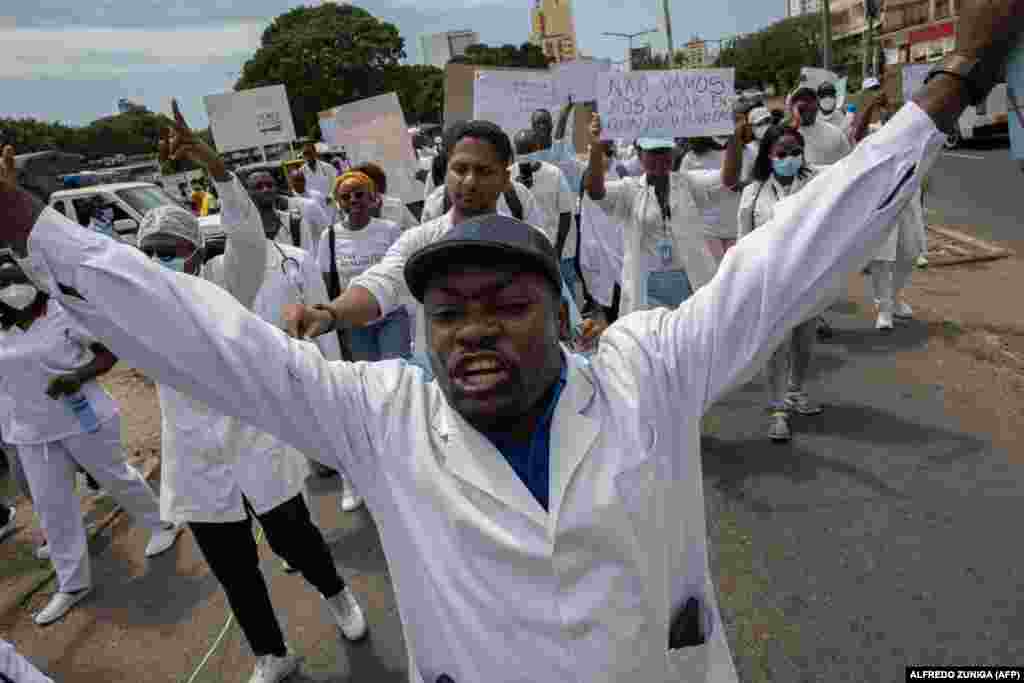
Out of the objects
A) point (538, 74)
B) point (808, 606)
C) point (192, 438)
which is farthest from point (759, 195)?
point (192, 438)

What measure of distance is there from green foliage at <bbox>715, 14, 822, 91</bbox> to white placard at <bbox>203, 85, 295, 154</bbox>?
41.9 metres

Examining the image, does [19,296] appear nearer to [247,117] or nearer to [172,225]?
[172,225]

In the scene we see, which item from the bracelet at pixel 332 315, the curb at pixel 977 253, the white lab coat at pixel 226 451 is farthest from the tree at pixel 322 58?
the bracelet at pixel 332 315

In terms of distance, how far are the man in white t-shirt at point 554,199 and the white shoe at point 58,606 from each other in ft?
12.3

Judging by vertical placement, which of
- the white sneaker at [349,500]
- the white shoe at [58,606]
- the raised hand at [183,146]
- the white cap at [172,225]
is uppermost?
the raised hand at [183,146]

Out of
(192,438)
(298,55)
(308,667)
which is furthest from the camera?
(298,55)

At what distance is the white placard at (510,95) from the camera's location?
631 cm

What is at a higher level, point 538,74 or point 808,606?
point 538,74

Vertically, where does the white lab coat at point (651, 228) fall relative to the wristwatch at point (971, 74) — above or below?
below

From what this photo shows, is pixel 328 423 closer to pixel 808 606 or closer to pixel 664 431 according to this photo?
pixel 664 431

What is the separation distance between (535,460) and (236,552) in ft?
7.24

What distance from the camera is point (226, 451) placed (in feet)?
10.2

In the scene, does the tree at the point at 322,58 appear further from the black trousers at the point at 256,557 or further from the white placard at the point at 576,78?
the black trousers at the point at 256,557

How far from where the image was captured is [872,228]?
1.30 metres
